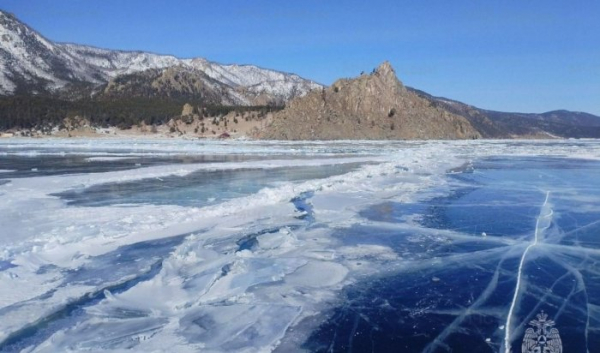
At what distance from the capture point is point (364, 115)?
86812 mm

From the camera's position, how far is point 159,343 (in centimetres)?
540

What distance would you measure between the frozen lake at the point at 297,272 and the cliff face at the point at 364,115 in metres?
65.9

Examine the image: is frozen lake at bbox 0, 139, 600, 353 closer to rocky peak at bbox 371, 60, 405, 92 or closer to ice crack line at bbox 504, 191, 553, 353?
ice crack line at bbox 504, 191, 553, 353

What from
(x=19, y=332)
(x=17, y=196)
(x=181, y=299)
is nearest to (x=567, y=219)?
(x=181, y=299)

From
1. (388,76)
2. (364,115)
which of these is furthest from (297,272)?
(388,76)

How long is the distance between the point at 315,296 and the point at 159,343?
7.29 feet

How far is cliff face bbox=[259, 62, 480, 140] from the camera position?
81.4 m

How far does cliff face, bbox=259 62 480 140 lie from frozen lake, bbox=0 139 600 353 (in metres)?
65.9

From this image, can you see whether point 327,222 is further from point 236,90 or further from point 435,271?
point 236,90

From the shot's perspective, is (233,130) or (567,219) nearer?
(567,219)
